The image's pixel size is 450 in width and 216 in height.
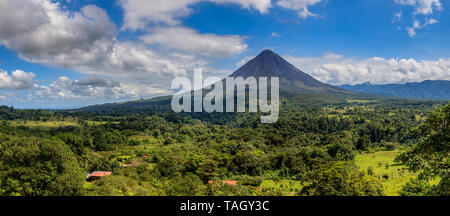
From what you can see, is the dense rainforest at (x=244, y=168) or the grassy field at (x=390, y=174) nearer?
the dense rainforest at (x=244, y=168)

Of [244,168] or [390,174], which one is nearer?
[390,174]

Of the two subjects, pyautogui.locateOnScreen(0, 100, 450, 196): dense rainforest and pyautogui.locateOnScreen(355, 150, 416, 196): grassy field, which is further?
pyautogui.locateOnScreen(355, 150, 416, 196): grassy field

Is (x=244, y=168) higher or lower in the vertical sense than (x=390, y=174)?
lower
